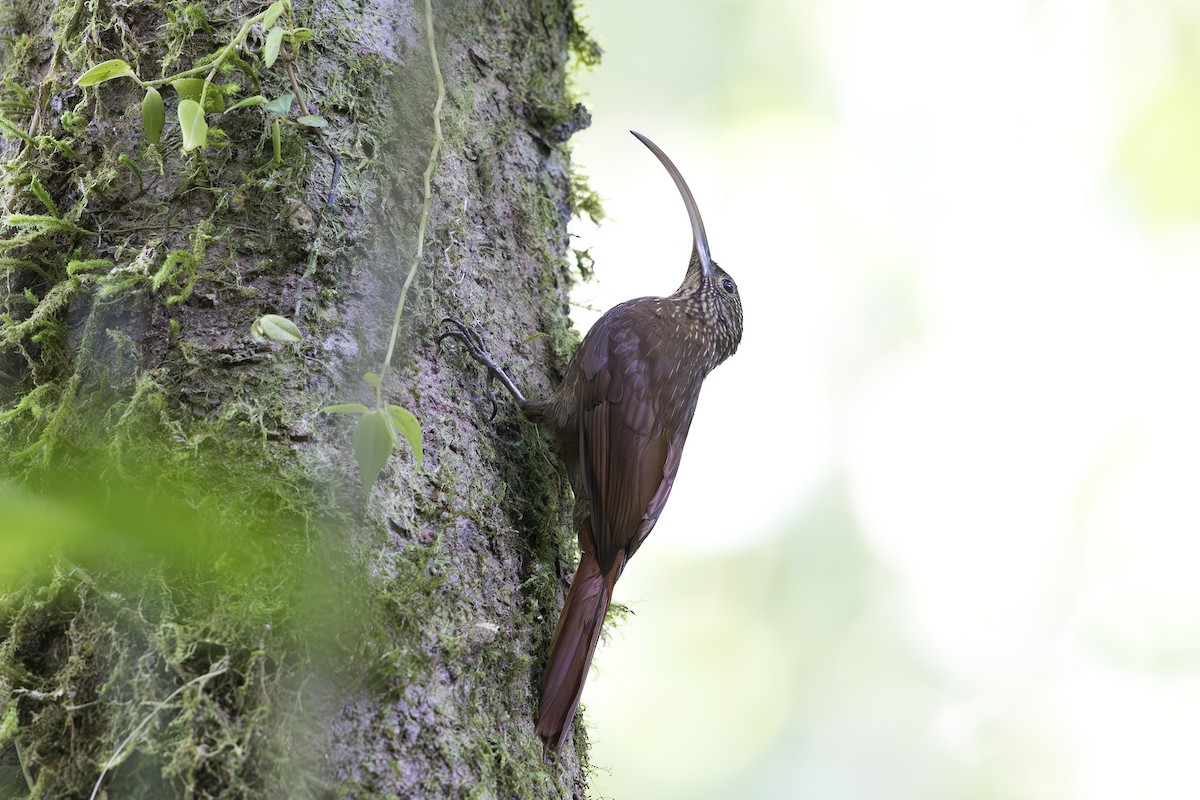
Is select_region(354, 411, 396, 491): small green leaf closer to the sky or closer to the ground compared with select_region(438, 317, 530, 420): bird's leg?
closer to the ground

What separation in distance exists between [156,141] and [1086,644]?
720cm

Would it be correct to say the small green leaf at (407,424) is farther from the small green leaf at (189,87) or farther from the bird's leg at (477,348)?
the small green leaf at (189,87)

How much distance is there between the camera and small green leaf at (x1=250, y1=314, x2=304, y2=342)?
1.60 meters

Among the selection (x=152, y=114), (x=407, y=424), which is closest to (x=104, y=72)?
(x=152, y=114)

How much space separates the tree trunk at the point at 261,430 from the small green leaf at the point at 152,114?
16 mm

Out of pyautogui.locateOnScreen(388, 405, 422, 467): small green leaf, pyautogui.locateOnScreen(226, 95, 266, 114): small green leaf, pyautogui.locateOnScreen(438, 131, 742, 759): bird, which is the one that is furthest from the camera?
pyautogui.locateOnScreen(438, 131, 742, 759): bird

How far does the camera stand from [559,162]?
111 inches

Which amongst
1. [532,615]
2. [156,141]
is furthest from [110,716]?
[156,141]

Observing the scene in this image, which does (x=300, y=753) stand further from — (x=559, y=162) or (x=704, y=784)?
(x=704, y=784)

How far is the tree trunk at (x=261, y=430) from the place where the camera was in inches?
57.0

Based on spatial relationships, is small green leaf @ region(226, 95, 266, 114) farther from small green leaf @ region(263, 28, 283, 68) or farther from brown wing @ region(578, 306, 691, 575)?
brown wing @ region(578, 306, 691, 575)

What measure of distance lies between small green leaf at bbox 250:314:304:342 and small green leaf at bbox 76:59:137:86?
1.95ft

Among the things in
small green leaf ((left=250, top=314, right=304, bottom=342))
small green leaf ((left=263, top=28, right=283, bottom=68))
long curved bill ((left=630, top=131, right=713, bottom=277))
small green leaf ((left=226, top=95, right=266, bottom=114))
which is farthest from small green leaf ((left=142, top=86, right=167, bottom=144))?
long curved bill ((left=630, top=131, right=713, bottom=277))

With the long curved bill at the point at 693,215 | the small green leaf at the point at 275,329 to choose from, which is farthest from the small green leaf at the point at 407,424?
the long curved bill at the point at 693,215
